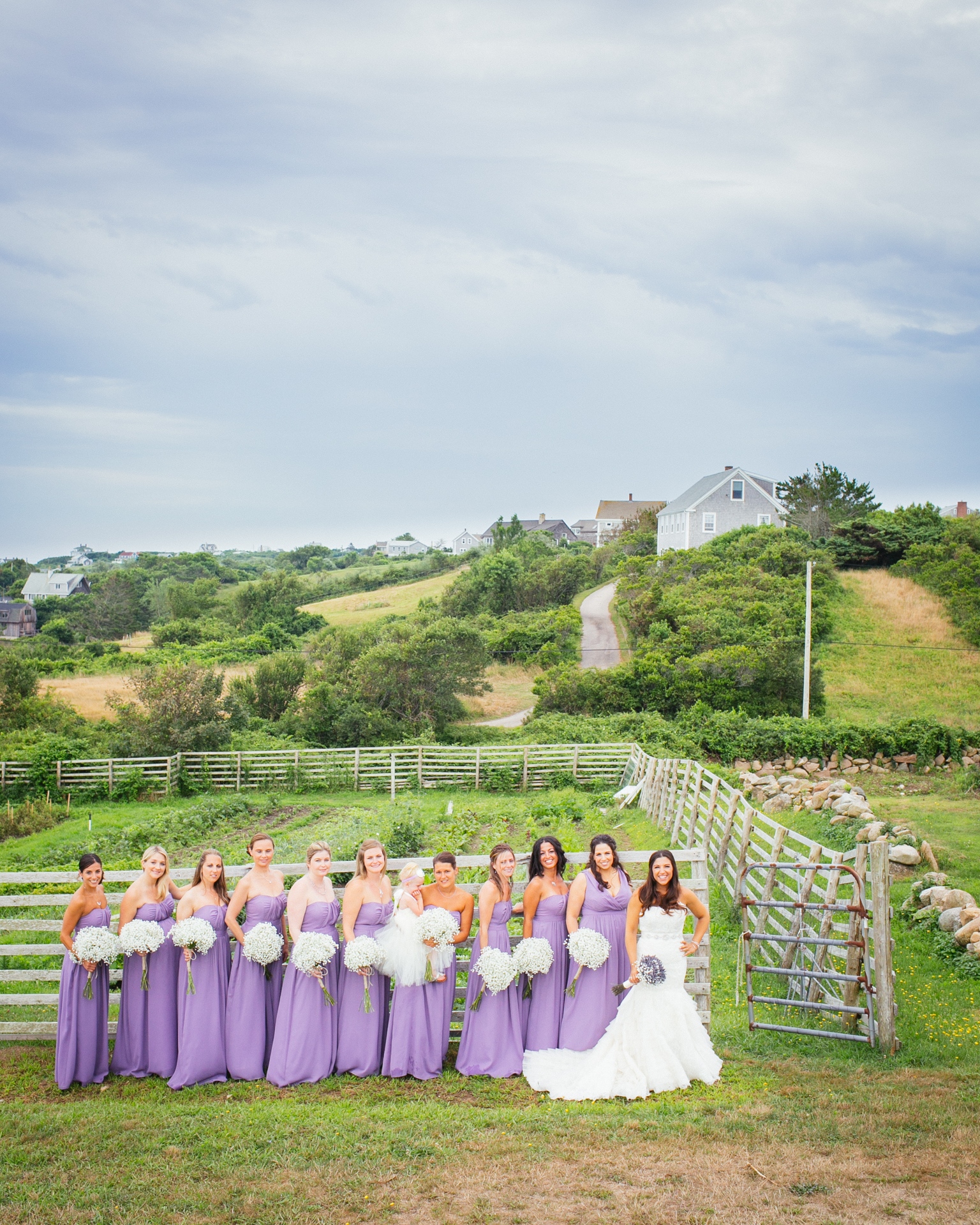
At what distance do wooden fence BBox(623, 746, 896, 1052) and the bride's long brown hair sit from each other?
4.05ft

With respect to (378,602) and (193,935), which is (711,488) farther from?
(193,935)

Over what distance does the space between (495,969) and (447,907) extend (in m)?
0.54

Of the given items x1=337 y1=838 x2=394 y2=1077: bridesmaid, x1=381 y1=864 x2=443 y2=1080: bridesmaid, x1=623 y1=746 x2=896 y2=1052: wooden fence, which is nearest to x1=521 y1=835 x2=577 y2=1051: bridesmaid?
x1=381 y1=864 x2=443 y2=1080: bridesmaid

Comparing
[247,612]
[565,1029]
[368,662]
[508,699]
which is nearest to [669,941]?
[565,1029]

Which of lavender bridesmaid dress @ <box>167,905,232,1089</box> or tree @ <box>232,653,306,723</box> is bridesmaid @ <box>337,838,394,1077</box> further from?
tree @ <box>232,653,306,723</box>

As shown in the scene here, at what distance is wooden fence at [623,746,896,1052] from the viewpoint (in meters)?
6.11

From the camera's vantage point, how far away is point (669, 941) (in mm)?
5590

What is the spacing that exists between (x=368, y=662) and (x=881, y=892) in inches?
947

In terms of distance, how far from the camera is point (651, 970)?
5.50 m

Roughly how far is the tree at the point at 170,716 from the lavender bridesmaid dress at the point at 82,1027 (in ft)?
61.4

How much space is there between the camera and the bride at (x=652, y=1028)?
5.41 m

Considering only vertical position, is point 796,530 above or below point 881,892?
above

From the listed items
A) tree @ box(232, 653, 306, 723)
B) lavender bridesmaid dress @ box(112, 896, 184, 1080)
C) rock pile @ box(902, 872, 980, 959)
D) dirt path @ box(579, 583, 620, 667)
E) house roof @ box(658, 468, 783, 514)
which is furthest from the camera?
house roof @ box(658, 468, 783, 514)

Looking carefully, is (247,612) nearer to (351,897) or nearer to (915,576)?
(915,576)
